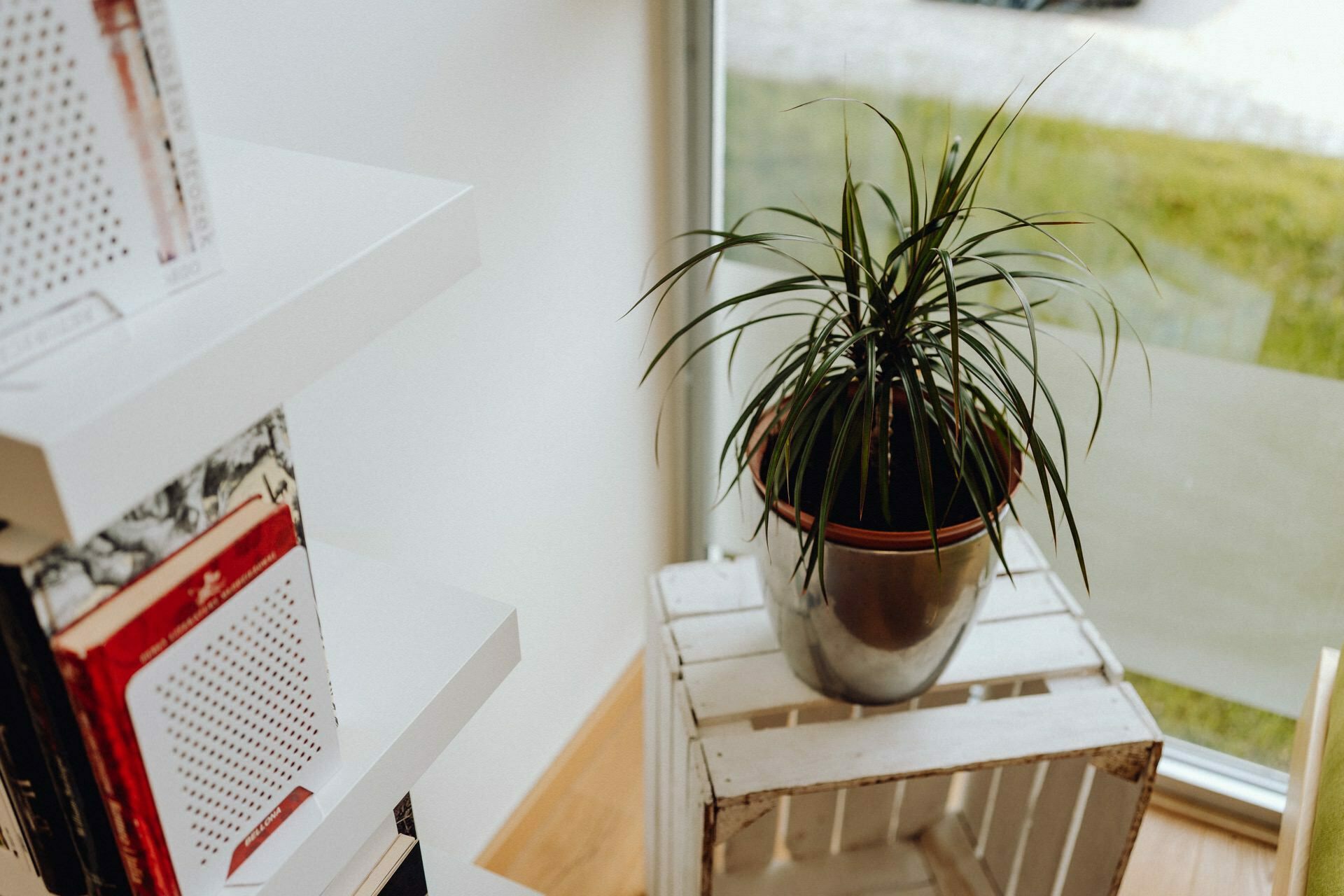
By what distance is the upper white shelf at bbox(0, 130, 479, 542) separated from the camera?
50cm

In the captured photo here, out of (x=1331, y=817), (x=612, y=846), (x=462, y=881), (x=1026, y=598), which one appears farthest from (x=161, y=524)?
(x=612, y=846)

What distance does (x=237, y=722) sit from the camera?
70 centimetres

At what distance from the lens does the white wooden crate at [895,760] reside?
1217mm

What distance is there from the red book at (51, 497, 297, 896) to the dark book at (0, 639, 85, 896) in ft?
0.15

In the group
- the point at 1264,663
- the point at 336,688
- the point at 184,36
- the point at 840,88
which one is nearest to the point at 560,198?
the point at 840,88

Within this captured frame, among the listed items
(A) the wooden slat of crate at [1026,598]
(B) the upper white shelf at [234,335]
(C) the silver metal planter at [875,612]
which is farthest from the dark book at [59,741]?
(A) the wooden slat of crate at [1026,598]

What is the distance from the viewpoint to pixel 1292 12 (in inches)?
52.7

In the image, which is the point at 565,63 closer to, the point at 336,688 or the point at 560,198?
the point at 560,198

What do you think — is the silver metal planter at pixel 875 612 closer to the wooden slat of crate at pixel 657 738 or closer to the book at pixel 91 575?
the wooden slat of crate at pixel 657 738

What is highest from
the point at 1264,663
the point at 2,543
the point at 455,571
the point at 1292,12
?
the point at 1292,12

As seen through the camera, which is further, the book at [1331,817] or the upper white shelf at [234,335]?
the book at [1331,817]

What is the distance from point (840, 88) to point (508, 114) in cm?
56

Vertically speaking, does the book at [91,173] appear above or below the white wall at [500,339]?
above

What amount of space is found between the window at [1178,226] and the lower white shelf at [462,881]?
1.04m
